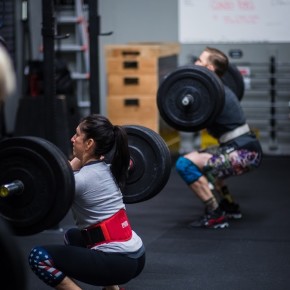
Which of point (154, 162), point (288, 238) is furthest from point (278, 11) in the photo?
point (154, 162)

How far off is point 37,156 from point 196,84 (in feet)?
7.79

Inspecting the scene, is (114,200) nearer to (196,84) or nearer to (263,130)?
(196,84)

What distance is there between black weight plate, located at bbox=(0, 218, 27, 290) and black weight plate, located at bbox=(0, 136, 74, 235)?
642mm

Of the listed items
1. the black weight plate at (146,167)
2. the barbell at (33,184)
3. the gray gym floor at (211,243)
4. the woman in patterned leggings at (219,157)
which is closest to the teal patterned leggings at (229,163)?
the woman in patterned leggings at (219,157)

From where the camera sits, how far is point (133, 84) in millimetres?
8234

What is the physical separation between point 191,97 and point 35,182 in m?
2.35

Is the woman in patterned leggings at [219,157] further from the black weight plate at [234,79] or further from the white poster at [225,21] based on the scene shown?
the white poster at [225,21]

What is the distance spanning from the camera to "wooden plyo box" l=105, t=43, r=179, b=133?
8.12 meters

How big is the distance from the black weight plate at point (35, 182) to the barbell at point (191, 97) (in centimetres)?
225

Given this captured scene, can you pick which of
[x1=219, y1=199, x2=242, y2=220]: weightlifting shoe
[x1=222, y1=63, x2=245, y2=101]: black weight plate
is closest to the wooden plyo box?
[x1=222, y1=63, x2=245, y2=101]: black weight plate

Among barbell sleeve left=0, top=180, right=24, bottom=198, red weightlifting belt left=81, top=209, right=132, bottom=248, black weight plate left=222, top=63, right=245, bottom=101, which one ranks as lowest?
red weightlifting belt left=81, top=209, right=132, bottom=248

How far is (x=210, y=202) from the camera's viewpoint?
17.9 ft

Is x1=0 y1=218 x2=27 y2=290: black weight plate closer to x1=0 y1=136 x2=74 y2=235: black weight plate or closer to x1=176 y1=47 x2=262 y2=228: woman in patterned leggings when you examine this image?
x1=0 y1=136 x2=74 y2=235: black weight plate

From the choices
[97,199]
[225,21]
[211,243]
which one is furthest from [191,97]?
[225,21]
